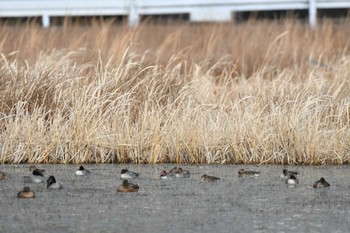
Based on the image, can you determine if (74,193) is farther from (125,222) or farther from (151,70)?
(151,70)

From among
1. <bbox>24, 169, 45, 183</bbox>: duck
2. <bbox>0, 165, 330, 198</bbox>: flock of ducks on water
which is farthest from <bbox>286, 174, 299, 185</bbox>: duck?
<bbox>24, 169, 45, 183</bbox>: duck

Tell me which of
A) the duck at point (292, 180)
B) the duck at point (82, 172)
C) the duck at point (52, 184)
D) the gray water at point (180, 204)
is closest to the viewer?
the gray water at point (180, 204)

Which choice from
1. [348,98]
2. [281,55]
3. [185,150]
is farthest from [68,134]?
[281,55]

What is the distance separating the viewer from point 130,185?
781 cm

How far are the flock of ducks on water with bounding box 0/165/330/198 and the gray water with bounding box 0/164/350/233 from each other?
6cm

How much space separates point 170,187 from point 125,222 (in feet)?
4.55

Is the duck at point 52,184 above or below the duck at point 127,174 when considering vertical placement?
below

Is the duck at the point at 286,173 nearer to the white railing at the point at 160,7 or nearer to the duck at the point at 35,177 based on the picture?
the duck at the point at 35,177

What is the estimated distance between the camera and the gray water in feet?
21.6

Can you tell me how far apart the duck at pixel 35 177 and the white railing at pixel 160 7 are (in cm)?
1236

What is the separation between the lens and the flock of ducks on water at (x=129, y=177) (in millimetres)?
7766

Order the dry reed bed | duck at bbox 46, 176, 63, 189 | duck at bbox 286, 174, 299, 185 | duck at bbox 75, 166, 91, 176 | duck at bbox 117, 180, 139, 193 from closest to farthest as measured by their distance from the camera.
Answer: duck at bbox 117, 180, 139, 193, duck at bbox 46, 176, 63, 189, duck at bbox 286, 174, 299, 185, duck at bbox 75, 166, 91, 176, the dry reed bed

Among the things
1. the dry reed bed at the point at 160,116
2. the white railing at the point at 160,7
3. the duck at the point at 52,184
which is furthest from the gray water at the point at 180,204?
the white railing at the point at 160,7

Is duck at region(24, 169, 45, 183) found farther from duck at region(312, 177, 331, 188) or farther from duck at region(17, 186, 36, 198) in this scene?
duck at region(312, 177, 331, 188)
